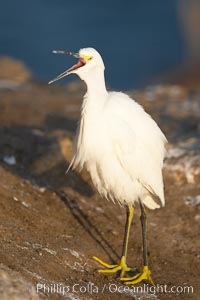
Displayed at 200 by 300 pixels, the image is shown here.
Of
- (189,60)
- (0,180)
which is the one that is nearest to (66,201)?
(0,180)

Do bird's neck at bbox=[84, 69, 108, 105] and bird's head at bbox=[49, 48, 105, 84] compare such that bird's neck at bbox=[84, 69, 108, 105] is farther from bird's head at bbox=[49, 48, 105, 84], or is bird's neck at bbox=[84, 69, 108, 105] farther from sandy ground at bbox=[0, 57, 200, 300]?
sandy ground at bbox=[0, 57, 200, 300]

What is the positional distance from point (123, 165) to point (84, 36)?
3185cm

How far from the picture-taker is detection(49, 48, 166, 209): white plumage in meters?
7.43

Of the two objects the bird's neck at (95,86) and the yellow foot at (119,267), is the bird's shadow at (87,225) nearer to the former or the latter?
the yellow foot at (119,267)

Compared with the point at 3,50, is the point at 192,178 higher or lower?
lower

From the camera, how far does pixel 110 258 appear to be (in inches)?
327

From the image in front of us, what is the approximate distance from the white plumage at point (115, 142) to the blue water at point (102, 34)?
76.8ft

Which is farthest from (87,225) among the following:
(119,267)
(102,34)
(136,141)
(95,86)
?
(102,34)

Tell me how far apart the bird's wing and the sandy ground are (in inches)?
35.0

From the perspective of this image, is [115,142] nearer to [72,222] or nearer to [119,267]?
[119,267]

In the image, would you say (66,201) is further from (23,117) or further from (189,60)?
(189,60)

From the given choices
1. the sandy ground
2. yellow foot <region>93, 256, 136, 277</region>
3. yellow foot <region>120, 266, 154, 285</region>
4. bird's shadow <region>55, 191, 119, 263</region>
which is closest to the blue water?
the sandy ground

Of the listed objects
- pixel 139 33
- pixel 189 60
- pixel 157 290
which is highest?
pixel 139 33

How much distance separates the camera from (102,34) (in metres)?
39.6
